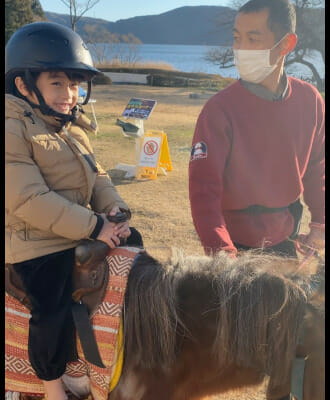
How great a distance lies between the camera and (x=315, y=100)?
98.1 inches

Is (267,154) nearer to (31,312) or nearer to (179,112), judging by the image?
(31,312)

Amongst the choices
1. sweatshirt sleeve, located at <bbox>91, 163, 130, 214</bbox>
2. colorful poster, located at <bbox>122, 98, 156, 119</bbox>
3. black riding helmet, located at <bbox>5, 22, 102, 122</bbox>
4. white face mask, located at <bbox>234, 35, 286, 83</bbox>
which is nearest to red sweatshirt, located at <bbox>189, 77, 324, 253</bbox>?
white face mask, located at <bbox>234, 35, 286, 83</bbox>

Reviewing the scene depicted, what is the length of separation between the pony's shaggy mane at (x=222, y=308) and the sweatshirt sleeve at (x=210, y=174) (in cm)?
28

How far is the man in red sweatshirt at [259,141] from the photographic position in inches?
89.4

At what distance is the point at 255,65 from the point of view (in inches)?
95.8

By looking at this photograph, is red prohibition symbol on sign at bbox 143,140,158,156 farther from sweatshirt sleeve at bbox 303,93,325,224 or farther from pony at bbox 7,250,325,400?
pony at bbox 7,250,325,400

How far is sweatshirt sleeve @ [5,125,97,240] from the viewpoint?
1899mm

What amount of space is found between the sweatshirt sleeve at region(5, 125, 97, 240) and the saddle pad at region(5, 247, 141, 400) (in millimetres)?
242

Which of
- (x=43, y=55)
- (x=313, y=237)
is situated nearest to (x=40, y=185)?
(x=43, y=55)

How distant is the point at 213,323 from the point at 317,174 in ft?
4.39

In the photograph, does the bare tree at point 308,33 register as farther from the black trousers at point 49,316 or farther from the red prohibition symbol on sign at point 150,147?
the black trousers at point 49,316

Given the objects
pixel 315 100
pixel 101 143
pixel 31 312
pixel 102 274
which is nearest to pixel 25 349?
pixel 31 312

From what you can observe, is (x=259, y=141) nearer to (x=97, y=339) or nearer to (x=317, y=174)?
(x=317, y=174)

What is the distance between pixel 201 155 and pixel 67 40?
3.23 ft
